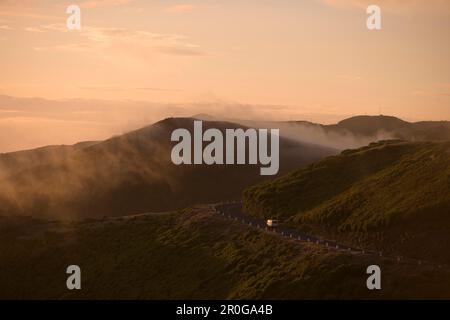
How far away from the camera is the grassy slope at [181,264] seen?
74.3 metres

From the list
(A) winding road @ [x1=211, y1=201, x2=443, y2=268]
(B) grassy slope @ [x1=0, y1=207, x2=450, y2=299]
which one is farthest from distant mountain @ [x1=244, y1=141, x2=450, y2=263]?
(B) grassy slope @ [x1=0, y1=207, x2=450, y2=299]

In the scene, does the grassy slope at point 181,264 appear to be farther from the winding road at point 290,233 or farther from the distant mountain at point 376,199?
the distant mountain at point 376,199

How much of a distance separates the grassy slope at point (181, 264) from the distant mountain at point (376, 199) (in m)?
8.07

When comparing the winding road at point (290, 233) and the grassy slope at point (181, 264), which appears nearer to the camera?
the grassy slope at point (181, 264)

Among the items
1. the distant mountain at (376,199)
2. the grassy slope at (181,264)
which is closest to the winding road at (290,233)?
the grassy slope at (181,264)

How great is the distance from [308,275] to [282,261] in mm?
6319

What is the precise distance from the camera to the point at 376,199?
10106 centimetres

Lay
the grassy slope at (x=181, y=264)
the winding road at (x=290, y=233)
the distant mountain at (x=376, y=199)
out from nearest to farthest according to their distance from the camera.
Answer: the grassy slope at (x=181, y=264) → the winding road at (x=290, y=233) → the distant mountain at (x=376, y=199)

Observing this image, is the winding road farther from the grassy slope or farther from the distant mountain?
the distant mountain

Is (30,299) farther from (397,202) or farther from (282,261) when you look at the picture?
(397,202)

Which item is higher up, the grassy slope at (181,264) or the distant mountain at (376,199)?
the distant mountain at (376,199)

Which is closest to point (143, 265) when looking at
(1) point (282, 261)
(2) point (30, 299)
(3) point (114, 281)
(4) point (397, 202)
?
(3) point (114, 281)
